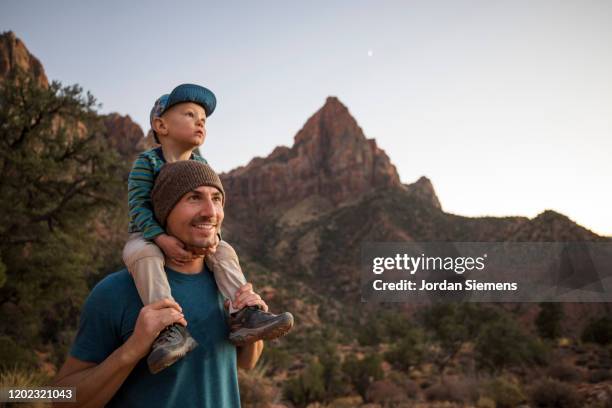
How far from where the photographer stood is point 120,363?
5.34 feet

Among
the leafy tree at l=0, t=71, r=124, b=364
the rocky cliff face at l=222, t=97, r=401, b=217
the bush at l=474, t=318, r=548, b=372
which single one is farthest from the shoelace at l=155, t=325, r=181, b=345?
the rocky cliff face at l=222, t=97, r=401, b=217

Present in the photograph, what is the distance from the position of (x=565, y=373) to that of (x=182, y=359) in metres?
18.2

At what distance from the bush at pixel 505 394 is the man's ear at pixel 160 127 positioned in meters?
14.1

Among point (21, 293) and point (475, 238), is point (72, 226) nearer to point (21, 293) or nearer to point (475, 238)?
point (21, 293)

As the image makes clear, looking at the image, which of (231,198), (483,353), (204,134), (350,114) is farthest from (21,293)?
(350,114)

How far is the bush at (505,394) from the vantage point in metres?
13.4

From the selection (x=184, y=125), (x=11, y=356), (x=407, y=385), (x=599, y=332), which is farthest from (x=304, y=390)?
(x=599, y=332)

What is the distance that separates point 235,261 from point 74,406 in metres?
0.84

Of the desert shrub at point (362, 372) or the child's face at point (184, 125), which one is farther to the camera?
the desert shrub at point (362, 372)

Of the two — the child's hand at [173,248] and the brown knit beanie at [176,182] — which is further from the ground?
the brown knit beanie at [176,182]

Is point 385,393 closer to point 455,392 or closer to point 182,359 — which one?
point 455,392

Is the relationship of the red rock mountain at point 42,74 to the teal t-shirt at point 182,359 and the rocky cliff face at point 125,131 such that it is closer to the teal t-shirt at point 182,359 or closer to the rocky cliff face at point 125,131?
the rocky cliff face at point 125,131

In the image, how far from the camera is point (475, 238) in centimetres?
5488

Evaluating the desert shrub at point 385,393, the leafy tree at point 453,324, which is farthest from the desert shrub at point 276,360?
the leafy tree at point 453,324
